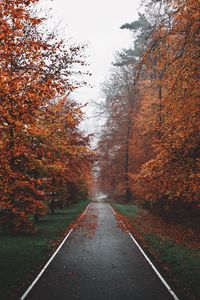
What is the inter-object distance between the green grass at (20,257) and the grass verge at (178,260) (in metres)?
4.07

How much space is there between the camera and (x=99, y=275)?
9.88 meters

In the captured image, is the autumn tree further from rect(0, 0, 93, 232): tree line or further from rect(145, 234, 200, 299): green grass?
rect(0, 0, 93, 232): tree line

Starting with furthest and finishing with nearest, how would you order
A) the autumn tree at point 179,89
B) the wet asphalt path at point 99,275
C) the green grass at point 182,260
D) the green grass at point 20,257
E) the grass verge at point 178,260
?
the autumn tree at point 179,89, the green grass at point 182,260, the green grass at point 20,257, the grass verge at point 178,260, the wet asphalt path at point 99,275

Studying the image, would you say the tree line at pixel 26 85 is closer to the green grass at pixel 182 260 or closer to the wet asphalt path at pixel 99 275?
the wet asphalt path at pixel 99 275

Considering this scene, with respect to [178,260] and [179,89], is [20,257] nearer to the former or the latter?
[178,260]

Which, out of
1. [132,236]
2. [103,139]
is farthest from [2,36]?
[103,139]

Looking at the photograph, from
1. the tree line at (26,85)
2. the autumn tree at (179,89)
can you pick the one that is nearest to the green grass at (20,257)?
the tree line at (26,85)

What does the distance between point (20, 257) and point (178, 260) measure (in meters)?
5.59

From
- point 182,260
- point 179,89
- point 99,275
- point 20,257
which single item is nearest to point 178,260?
point 182,260

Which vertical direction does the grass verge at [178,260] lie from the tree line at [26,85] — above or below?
below

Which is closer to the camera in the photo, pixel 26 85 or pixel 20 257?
pixel 26 85

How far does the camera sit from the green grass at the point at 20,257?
9.03 meters

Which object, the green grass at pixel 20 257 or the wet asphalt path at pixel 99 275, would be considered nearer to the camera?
the wet asphalt path at pixel 99 275

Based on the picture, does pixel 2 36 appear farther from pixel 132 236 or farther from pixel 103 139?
pixel 103 139
